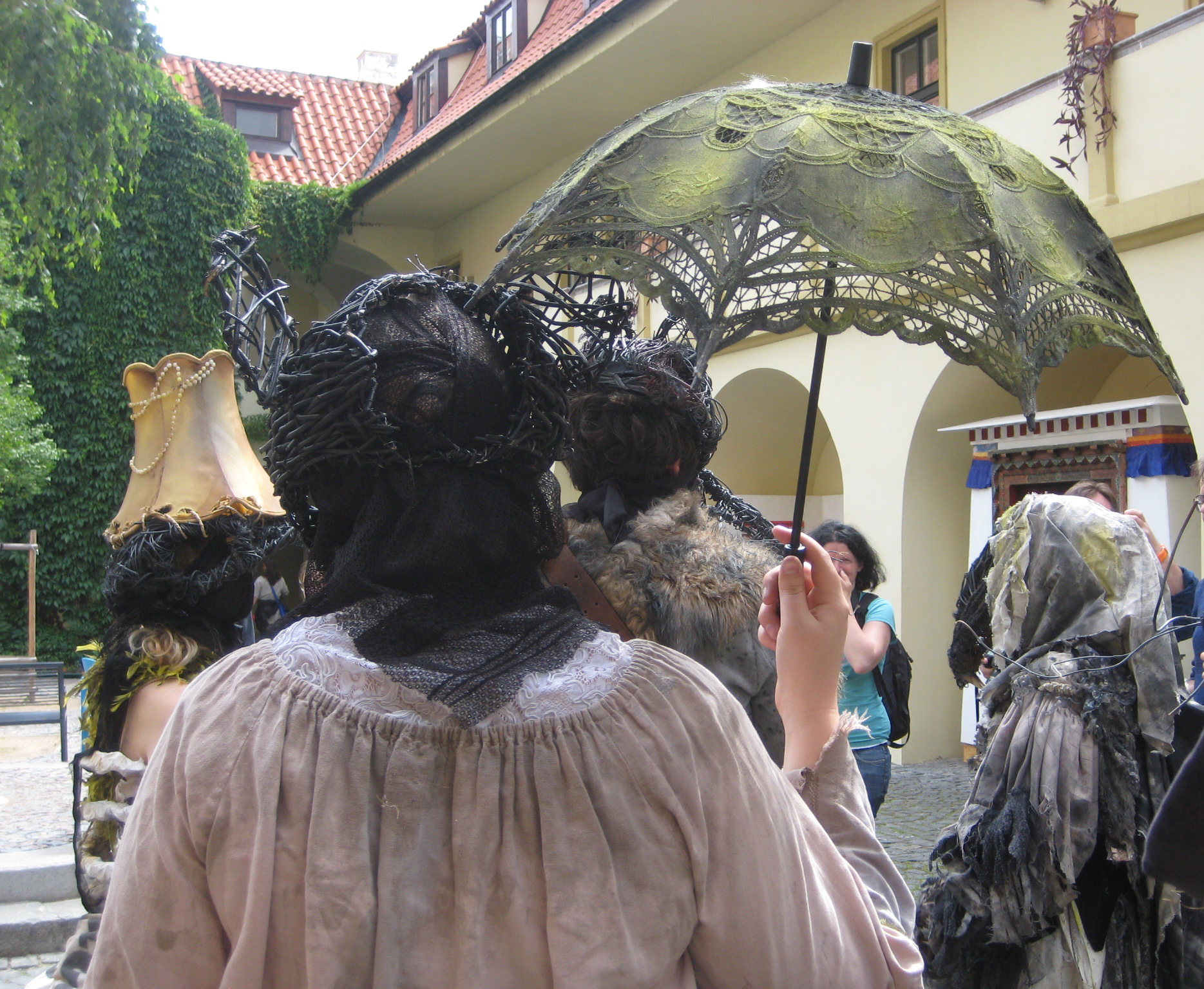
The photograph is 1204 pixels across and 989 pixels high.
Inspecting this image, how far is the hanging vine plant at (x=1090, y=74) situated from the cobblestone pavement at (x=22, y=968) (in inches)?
281

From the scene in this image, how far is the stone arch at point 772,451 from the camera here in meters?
12.0

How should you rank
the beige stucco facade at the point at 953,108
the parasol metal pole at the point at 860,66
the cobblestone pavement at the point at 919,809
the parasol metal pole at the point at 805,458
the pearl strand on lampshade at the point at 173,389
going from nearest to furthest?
1. the parasol metal pole at the point at 805,458
2. the parasol metal pole at the point at 860,66
3. the pearl strand on lampshade at the point at 173,389
4. the cobblestone pavement at the point at 919,809
5. the beige stucco facade at the point at 953,108

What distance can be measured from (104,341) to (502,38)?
26.3 ft

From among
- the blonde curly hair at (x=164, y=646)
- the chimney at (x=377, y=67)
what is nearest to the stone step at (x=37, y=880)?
the blonde curly hair at (x=164, y=646)

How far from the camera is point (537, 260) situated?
5.71 ft

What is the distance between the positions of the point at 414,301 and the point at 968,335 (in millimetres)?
1119

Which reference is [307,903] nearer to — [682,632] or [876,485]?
[682,632]

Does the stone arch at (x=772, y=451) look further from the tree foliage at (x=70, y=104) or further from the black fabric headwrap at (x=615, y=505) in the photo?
the black fabric headwrap at (x=615, y=505)

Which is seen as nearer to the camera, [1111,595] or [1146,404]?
[1111,595]

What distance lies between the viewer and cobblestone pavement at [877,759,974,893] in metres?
6.59

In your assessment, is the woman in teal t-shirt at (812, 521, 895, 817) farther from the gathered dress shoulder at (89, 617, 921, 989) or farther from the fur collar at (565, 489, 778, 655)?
the gathered dress shoulder at (89, 617, 921, 989)

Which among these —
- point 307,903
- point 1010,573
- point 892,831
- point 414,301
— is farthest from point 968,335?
point 892,831

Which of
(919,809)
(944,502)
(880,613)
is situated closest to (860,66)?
(880,613)

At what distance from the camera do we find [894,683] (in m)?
4.60
